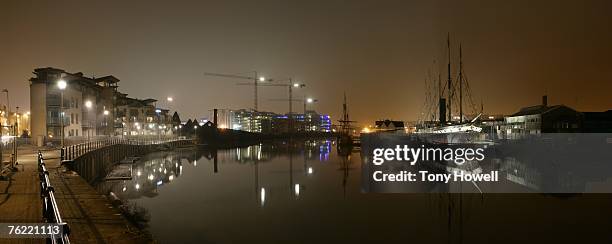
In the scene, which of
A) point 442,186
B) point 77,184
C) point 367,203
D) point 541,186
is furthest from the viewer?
point 442,186

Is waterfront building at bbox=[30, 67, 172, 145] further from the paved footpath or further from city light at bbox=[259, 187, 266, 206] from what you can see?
the paved footpath

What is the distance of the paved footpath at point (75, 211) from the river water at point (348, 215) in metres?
4.54

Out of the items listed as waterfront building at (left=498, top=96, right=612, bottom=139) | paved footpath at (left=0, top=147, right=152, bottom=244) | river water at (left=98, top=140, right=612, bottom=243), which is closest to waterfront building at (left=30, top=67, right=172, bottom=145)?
river water at (left=98, top=140, right=612, bottom=243)

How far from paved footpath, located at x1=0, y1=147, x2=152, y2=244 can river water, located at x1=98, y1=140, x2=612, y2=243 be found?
4544 mm

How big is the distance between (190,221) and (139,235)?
39.4ft

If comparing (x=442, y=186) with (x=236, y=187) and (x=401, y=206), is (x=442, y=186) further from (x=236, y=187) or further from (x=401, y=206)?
(x=236, y=187)

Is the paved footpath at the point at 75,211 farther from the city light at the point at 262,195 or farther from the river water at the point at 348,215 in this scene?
the city light at the point at 262,195

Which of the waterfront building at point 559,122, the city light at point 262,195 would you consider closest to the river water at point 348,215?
the city light at point 262,195

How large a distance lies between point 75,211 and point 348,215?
16.5m

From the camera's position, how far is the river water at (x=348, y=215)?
20891 mm

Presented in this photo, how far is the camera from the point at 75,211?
44.1ft

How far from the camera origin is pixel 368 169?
180 feet

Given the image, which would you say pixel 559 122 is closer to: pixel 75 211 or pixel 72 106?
pixel 75 211

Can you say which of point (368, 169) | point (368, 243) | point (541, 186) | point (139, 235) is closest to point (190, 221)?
point (368, 243)
